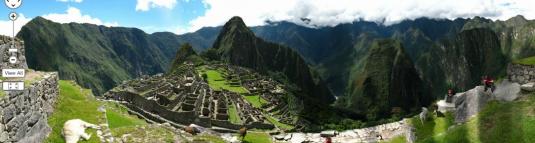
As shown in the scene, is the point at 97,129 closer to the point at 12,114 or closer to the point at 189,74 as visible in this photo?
the point at 12,114

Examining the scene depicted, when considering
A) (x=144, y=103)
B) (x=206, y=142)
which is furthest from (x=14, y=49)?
(x=144, y=103)

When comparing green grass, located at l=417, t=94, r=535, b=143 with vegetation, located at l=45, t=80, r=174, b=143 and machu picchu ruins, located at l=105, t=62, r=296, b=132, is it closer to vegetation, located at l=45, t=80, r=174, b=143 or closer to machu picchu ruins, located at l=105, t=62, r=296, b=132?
vegetation, located at l=45, t=80, r=174, b=143

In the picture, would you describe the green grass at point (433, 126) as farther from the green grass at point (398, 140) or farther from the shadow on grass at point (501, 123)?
the shadow on grass at point (501, 123)

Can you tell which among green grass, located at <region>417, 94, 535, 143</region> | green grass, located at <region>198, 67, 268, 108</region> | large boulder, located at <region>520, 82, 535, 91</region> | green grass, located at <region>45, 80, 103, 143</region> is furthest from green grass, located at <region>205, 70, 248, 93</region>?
large boulder, located at <region>520, 82, 535, 91</region>

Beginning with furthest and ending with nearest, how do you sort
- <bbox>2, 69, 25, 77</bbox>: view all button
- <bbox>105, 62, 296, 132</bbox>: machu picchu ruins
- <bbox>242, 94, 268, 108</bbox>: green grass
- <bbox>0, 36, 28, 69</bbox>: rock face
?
<bbox>242, 94, 268, 108</bbox>: green grass → <bbox>105, 62, 296, 132</bbox>: machu picchu ruins → <bbox>0, 36, 28, 69</bbox>: rock face → <bbox>2, 69, 25, 77</bbox>: view all button

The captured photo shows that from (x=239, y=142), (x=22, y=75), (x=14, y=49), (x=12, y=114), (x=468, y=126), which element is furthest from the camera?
(x=239, y=142)

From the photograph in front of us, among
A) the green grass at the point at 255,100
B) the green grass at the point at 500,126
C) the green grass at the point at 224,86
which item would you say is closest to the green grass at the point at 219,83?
the green grass at the point at 224,86
